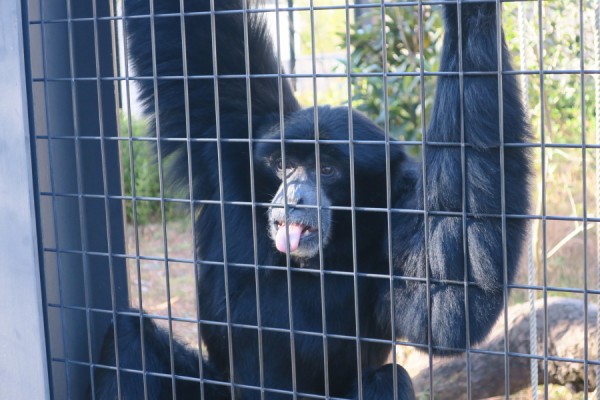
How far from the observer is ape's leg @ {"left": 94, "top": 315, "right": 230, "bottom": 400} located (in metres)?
3.90

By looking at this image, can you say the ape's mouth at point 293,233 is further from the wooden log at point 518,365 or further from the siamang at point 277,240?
the wooden log at point 518,365

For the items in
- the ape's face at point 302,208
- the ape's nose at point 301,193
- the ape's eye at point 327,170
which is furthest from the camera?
the ape's eye at point 327,170

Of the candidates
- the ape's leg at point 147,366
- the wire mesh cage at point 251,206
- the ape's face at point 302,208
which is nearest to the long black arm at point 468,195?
the wire mesh cage at point 251,206

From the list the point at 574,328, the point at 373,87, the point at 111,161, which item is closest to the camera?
the point at 111,161

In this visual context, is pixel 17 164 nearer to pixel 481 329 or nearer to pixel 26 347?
pixel 26 347

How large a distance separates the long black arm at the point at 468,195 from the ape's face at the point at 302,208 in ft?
1.45

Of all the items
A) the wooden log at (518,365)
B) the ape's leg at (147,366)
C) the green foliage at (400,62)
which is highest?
the green foliage at (400,62)

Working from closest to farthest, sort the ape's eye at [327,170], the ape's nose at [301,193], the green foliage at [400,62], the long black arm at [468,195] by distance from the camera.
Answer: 1. the long black arm at [468,195]
2. the ape's nose at [301,193]
3. the ape's eye at [327,170]
4. the green foliage at [400,62]

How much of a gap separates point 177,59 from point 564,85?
420 centimetres

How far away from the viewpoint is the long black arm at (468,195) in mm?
2871

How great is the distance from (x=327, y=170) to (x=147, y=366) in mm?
1361

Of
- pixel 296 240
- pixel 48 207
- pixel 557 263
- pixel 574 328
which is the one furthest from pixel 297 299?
pixel 557 263

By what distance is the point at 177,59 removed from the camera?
411cm

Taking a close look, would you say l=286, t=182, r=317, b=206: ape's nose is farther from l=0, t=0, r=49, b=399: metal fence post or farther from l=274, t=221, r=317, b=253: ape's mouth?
l=0, t=0, r=49, b=399: metal fence post
